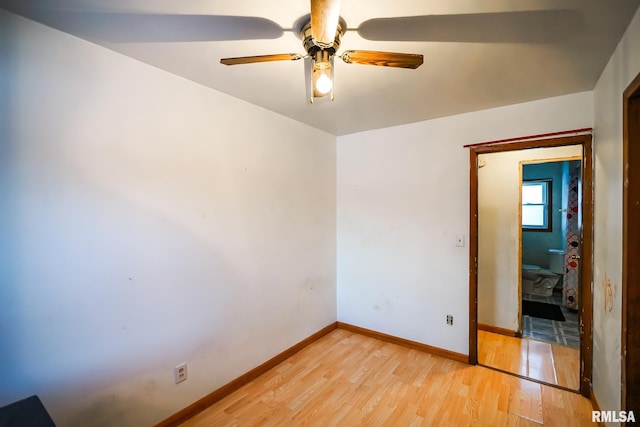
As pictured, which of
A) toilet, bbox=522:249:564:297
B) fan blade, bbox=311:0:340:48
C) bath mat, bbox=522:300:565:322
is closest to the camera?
fan blade, bbox=311:0:340:48

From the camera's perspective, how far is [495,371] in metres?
2.46

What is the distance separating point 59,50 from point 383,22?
163 centimetres

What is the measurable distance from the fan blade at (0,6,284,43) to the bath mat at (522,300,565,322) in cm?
450

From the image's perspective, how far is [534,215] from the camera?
194 inches

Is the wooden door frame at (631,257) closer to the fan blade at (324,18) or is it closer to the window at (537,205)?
the fan blade at (324,18)

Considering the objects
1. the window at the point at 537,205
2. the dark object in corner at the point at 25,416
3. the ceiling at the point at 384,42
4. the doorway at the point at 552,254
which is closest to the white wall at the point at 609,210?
the ceiling at the point at 384,42

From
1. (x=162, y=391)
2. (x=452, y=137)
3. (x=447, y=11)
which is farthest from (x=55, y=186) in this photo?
(x=452, y=137)

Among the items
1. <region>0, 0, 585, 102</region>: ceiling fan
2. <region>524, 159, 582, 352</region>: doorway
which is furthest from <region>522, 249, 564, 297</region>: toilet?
<region>0, 0, 585, 102</region>: ceiling fan

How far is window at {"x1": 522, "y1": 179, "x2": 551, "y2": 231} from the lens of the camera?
15.6 ft

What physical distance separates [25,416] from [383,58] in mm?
2102

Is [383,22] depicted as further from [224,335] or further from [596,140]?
[224,335]

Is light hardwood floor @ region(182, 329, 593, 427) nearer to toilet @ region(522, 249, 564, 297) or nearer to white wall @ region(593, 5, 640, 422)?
white wall @ region(593, 5, 640, 422)

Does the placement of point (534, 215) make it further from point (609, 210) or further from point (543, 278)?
point (609, 210)

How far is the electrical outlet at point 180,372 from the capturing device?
1.85 m
